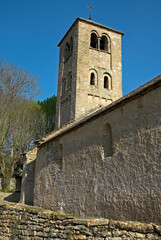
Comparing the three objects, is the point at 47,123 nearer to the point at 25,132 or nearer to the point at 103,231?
the point at 25,132

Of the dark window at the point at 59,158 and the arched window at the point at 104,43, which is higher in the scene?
the arched window at the point at 104,43

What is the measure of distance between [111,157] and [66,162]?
3.35m

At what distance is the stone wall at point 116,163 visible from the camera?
680 cm

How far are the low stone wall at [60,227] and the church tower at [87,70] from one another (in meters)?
11.7

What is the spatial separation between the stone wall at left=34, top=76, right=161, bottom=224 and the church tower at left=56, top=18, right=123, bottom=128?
7588 millimetres

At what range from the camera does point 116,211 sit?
765cm

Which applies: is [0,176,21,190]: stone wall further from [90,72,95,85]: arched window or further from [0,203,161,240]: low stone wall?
[0,203,161,240]: low stone wall

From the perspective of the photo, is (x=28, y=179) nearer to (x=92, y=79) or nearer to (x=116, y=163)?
(x=116, y=163)

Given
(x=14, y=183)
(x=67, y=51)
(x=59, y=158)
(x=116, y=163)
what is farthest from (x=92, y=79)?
(x=116, y=163)

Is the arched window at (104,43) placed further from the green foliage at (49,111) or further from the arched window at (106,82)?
the green foliage at (49,111)

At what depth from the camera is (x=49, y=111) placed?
27.4m

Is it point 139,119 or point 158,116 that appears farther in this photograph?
point 139,119

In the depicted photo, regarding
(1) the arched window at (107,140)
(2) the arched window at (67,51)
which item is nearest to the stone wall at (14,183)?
(2) the arched window at (67,51)

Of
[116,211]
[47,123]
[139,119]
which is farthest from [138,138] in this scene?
[47,123]
